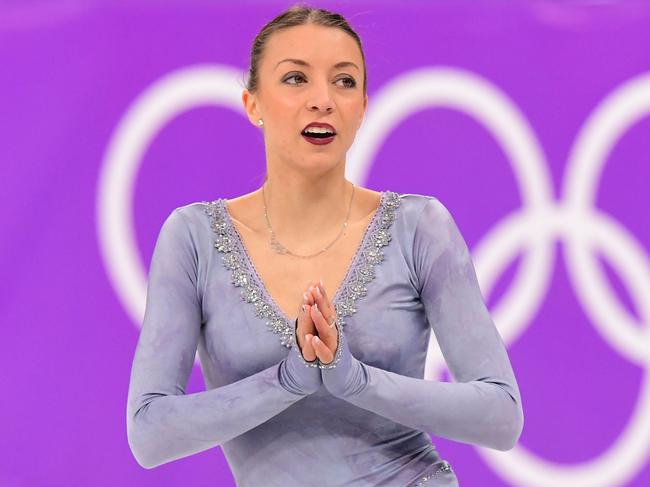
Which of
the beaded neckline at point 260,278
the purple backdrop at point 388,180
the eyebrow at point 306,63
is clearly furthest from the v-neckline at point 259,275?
the purple backdrop at point 388,180

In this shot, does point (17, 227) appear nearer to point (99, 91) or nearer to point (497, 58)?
point (99, 91)

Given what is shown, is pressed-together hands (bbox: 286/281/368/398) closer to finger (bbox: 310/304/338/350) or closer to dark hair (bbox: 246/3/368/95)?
finger (bbox: 310/304/338/350)

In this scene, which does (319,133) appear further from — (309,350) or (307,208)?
(309,350)

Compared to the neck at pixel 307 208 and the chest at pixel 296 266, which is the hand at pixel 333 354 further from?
the neck at pixel 307 208

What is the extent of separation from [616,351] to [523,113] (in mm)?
971

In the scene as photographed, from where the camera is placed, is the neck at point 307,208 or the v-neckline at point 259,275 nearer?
the v-neckline at point 259,275

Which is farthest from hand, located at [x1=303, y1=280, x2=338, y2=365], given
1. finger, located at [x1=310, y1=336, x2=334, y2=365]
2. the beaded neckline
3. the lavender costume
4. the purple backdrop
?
the purple backdrop

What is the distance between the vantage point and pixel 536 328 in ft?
13.4

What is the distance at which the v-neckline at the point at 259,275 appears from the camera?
234 cm

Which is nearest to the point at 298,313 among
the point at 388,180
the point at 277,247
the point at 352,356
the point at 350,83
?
the point at 352,356

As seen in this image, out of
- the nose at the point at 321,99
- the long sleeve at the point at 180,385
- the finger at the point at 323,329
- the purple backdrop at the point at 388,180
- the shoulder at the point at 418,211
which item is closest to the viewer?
the finger at the point at 323,329

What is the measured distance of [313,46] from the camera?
7.80ft

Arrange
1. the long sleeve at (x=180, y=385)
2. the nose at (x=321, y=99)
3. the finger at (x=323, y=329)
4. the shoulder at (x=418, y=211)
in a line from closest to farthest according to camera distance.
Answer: the finger at (x=323, y=329), the long sleeve at (x=180, y=385), the nose at (x=321, y=99), the shoulder at (x=418, y=211)

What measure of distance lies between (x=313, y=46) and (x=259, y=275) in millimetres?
521
